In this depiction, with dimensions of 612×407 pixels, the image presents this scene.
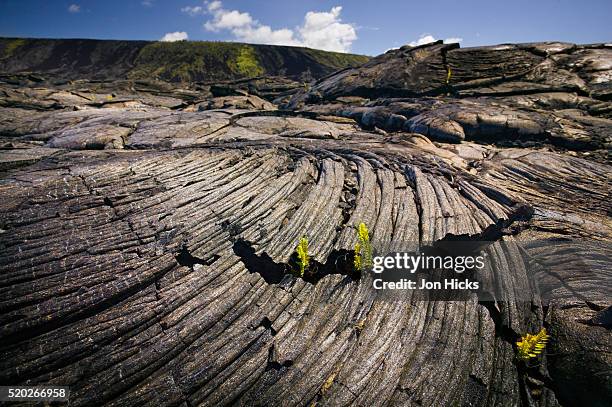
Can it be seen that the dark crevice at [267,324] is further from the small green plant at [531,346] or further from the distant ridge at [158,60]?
the distant ridge at [158,60]

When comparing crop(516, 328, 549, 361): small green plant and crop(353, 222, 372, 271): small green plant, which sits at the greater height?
crop(353, 222, 372, 271): small green plant

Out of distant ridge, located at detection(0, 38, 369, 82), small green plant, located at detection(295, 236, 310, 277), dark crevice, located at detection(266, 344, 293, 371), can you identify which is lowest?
dark crevice, located at detection(266, 344, 293, 371)

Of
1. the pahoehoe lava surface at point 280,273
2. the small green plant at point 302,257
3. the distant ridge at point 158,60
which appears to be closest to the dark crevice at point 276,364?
the pahoehoe lava surface at point 280,273

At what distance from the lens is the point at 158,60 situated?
88438 millimetres

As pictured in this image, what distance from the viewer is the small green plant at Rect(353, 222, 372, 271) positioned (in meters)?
7.56

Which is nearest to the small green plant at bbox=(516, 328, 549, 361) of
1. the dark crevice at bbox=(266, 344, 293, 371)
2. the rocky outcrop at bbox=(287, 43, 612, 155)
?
the dark crevice at bbox=(266, 344, 293, 371)

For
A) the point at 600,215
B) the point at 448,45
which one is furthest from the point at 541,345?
the point at 448,45

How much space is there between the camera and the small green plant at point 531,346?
568cm

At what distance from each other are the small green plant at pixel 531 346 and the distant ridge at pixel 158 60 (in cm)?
8175

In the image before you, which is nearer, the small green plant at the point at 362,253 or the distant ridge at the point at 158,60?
the small green plant at the point at 362,253

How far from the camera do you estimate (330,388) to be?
530 cm

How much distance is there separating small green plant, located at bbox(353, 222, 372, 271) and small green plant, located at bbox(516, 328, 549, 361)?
10.8ft

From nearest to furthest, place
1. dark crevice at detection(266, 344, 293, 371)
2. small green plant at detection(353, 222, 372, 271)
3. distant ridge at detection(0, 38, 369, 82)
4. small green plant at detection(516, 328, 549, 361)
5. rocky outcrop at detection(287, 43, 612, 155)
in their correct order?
1. dark crevice at detection(266, 344, 293, 371)
2. small green plant at detection(516, 328, 549, 361)
3. small green plant at detection(353, 222, 372, 271)
4. rocky outcrop at detection(287, 43, 612, 155)
5. distant ridge at detection(0, 38, 369, 82)

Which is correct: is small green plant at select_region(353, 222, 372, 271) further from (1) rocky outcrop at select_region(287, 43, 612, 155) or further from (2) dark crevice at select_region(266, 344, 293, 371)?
(1) rocky outcrop at select_region(287, 43, 612, 155)
